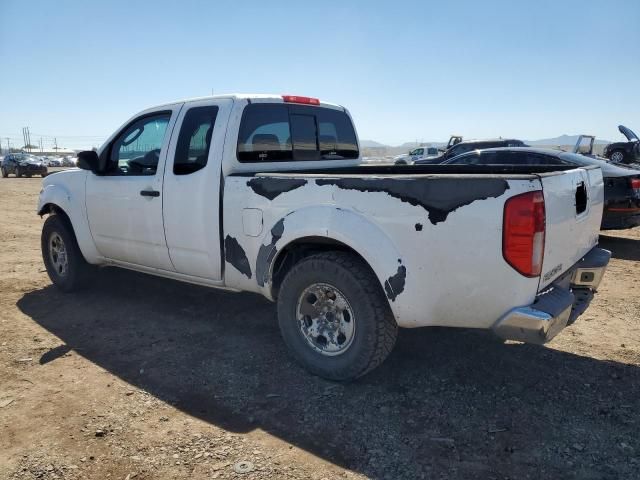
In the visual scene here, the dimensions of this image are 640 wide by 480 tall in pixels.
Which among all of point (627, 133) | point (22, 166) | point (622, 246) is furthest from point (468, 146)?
point (22, 166)

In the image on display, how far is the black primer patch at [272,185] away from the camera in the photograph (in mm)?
3314

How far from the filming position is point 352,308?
3150 mm

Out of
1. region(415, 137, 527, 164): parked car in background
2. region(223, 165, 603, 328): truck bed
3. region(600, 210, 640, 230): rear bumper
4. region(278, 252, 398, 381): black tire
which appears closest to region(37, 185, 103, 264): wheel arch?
region(223, 165, 603, 328): truck bed

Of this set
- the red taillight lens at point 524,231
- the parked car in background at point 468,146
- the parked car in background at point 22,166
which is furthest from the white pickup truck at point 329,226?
the parked car in background at point 22,166

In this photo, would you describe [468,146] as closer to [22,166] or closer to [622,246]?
[622,246]

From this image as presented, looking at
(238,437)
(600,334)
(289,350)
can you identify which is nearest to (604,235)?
(600,334)

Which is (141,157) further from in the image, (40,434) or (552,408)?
(552,408)

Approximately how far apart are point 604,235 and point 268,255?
7.91m

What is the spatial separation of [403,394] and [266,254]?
1.34 m

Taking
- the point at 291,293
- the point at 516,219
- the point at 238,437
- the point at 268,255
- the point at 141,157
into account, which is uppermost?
the point at 141,157

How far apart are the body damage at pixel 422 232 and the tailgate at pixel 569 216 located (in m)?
0.21

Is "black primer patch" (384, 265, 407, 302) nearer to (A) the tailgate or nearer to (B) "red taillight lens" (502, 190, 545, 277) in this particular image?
(B) "red taillight lens" (502, 190, 545, 277)

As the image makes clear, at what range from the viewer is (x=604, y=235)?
29.7ft

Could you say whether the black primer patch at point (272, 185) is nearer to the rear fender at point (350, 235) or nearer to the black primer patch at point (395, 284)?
the rear fender at point (350, 235)
